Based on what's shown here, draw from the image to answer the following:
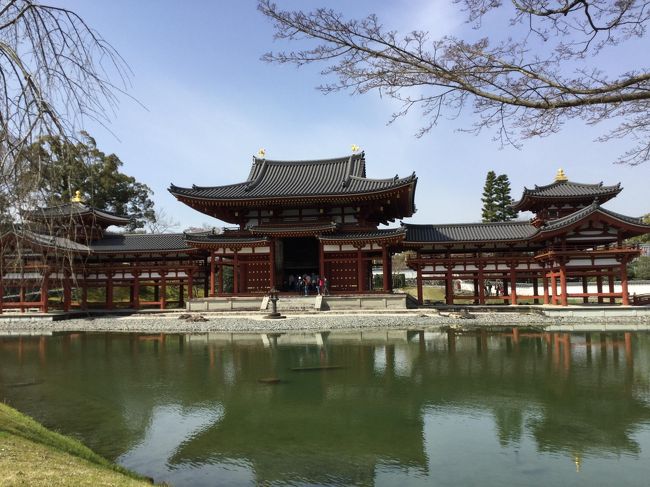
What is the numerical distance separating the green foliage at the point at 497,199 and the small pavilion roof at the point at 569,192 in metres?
27.7

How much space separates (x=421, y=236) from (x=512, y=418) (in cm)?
2052

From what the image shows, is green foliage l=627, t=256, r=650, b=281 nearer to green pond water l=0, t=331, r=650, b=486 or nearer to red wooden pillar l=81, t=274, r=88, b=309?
green pond water l=0, t=331, r=650, b=486

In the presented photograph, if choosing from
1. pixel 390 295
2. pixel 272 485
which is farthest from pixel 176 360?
pixel 390 295

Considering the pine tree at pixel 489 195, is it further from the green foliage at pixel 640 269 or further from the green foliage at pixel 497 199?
the green foliage at pixel 640 269

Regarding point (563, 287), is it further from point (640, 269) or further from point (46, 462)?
point (640, 269)

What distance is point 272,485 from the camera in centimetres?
508

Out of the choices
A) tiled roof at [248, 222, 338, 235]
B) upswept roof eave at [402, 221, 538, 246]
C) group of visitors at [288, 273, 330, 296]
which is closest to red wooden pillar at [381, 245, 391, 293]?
upswept roof eave at [402, 221, 538, 246]

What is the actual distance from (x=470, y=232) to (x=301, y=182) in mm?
11375

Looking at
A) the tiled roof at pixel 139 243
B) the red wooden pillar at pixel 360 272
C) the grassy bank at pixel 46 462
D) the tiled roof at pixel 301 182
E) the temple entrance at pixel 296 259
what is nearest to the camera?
the grassy bank at pixel 46 462

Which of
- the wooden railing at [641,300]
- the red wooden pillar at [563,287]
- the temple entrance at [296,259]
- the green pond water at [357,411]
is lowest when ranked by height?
the green pond water at [357,411]

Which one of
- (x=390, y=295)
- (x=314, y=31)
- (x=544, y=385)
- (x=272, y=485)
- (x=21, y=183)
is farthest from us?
(x=390, y=295)

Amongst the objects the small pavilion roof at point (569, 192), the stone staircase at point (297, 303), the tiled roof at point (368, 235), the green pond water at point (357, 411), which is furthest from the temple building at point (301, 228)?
the green pond water at point (357, 411)

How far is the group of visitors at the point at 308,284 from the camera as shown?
25578 mm

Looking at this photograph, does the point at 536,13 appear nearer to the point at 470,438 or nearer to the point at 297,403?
the point at 470,438
